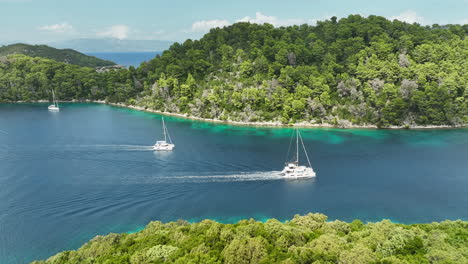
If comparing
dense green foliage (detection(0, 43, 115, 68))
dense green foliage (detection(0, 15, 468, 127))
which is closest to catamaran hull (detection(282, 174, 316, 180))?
dense green foliage (detection(0, 15, 468, 127))

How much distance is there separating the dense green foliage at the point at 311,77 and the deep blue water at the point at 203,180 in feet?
22.4

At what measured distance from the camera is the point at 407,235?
18.2 metres

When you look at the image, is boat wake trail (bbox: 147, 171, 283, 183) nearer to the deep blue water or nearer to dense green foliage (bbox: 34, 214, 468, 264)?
the deep blue water

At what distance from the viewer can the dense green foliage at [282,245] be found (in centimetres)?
1564

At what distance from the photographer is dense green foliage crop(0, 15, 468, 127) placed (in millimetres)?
56188

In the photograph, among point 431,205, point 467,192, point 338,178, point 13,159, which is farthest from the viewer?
point 13,159

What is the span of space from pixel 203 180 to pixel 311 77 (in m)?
37.8

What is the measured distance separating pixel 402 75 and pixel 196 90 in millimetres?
44568

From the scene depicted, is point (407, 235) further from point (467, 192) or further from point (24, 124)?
point (24, 124)

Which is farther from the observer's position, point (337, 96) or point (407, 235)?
point (337, 96)

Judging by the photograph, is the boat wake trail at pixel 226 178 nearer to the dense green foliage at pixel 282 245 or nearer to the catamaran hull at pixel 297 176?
the catamaran hull at pixel 297 176

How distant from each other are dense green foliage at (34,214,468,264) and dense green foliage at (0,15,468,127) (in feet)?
129

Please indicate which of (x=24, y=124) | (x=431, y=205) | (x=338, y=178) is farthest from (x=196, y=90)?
(x=431, y=205)

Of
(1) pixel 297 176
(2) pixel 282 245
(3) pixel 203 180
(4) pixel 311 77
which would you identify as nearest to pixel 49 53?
(4) pixel 311 77
